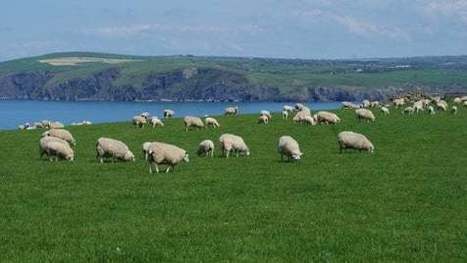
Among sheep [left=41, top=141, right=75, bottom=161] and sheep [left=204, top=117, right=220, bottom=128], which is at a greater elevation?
sheep [left=41, top=141, right=75, bottom=161]

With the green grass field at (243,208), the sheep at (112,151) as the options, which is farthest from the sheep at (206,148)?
the sheep at (112,151)

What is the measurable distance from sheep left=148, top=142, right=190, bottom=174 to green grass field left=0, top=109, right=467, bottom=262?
20.7 inches

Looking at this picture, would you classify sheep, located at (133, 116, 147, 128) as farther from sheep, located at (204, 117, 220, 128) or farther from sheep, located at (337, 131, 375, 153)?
sheep, located at (337, 131, 375, 153)

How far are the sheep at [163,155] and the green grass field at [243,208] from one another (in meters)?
0.53

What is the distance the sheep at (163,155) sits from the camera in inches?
1129

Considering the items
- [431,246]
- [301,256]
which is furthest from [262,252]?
[431,246]

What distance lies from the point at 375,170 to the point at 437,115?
3519 centimetres

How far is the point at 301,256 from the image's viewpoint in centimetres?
1473

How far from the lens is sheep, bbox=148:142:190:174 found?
2867cm

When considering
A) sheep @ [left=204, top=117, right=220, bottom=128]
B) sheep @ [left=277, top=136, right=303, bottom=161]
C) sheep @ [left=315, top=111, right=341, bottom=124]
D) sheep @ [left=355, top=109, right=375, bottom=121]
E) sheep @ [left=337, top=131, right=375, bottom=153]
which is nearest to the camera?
sheep @ [left=277, top=136, right=303, bottom=161]

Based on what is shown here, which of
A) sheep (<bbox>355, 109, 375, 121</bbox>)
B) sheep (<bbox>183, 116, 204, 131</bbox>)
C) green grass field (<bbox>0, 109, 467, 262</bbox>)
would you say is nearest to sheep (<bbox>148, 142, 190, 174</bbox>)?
green grass field (<bbox>0, 109, 467, 262</bbox>)

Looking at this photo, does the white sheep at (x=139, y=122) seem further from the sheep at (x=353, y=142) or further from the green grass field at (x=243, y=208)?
the sheep at (x=353, y=142)

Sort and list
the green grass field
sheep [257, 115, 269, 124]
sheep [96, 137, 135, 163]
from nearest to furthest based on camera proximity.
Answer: the green grass field, sheep [96, 137, 135, 163], sheep [257, 115, 269, 124]

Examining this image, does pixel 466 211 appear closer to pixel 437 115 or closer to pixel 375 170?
pixel 375 170
